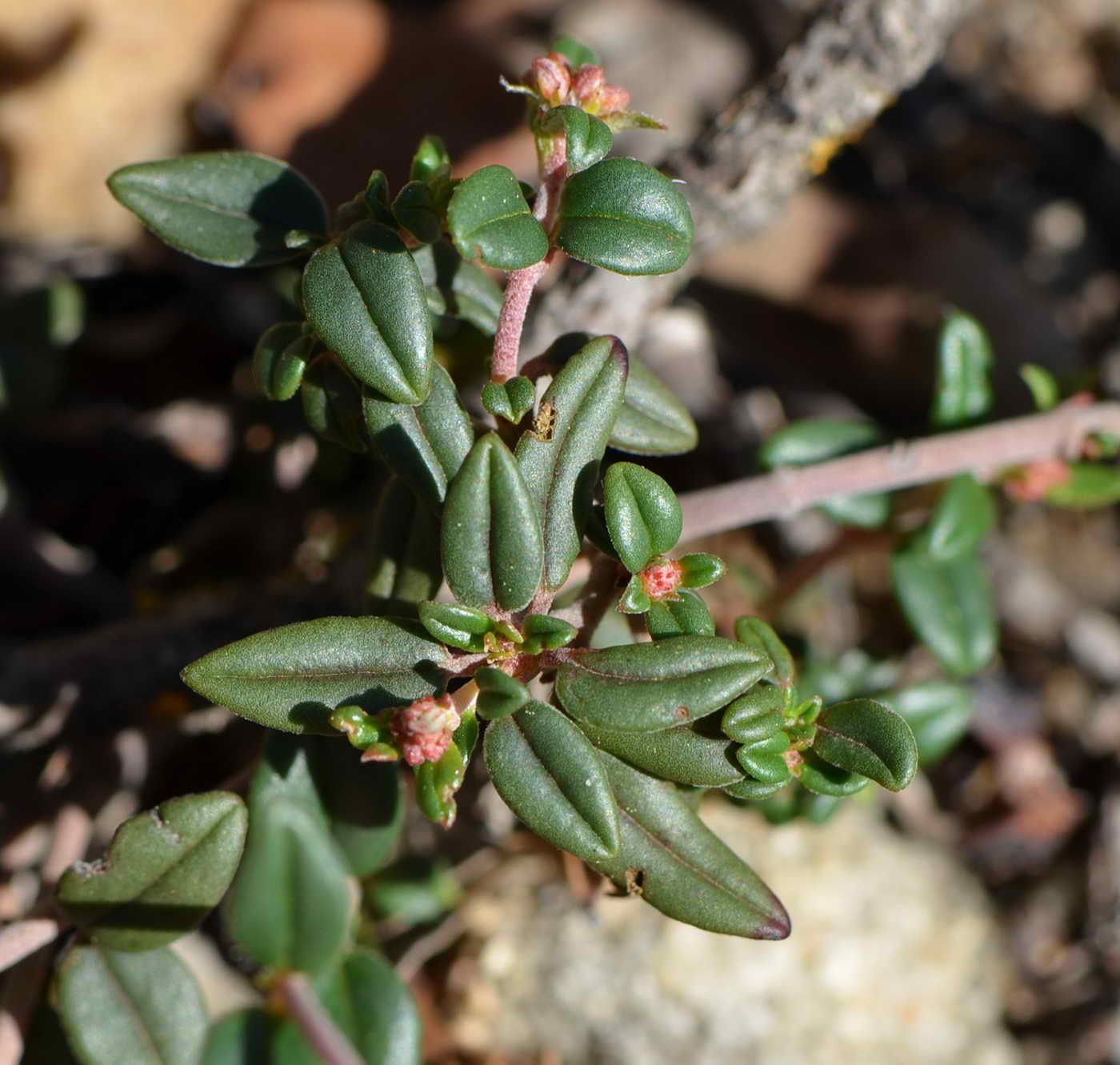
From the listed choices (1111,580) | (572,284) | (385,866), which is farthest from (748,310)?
(385,866)

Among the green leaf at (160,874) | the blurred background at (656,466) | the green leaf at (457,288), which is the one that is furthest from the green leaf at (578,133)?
the blurred background at (656,466)

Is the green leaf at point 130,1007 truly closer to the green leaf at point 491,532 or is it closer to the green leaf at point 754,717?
the green leaf at point 491,532

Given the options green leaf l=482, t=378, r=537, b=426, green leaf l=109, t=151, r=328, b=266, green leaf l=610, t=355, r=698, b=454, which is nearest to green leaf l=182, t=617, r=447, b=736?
green leaf l=482, t=378, r=537, b=426

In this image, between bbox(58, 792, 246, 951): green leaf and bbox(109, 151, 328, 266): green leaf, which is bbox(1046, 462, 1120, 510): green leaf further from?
bbox(58, 792, 246, 951): green leaf

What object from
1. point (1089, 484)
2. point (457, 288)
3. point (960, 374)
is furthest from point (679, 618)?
point (1089, 484)

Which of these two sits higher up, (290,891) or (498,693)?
(498,693)

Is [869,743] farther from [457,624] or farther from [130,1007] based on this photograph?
[130,1007]
